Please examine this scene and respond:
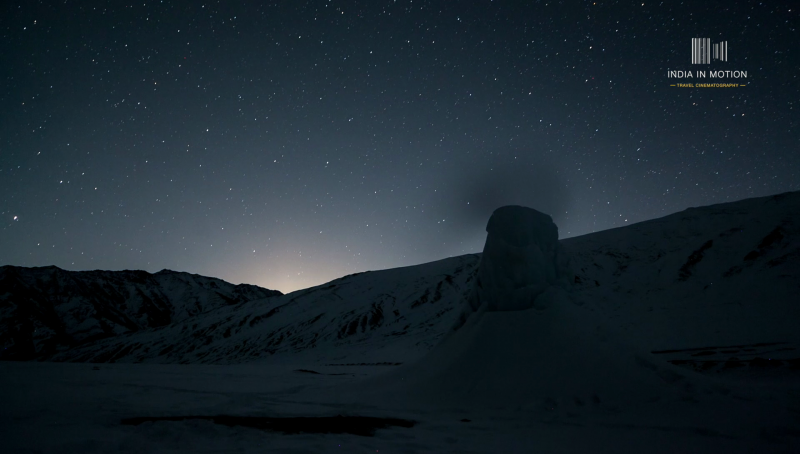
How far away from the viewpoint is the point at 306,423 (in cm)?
872

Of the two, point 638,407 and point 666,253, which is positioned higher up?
point 666,253

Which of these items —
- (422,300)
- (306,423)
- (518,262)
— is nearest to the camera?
(306,423)

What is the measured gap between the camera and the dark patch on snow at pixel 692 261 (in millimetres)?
64312

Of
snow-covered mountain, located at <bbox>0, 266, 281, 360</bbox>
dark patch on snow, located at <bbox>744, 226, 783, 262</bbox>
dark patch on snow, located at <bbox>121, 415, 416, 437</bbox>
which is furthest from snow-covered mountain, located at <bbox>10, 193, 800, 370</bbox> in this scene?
dark patch on snow, located at <bbox>121, 415, 416, 437</bbox>

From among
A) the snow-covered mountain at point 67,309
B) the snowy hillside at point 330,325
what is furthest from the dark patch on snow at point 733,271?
the snow-covered mountain at point 67,309

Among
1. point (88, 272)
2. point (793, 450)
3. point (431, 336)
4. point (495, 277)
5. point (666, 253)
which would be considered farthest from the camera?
point (88, 272)

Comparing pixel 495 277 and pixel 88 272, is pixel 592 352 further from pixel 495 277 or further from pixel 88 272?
pixel 88 272

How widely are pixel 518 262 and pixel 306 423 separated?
9477 millimetres

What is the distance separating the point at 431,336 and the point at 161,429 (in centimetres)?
6315

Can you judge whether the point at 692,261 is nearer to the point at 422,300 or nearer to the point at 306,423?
the point at 422,300

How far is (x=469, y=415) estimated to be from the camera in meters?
9.71

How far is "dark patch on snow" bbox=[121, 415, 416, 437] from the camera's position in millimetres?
7988

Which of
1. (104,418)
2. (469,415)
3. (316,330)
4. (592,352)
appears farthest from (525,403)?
(316,330)

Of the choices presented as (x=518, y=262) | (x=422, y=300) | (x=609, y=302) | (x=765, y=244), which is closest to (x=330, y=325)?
(x=422, y=300)
